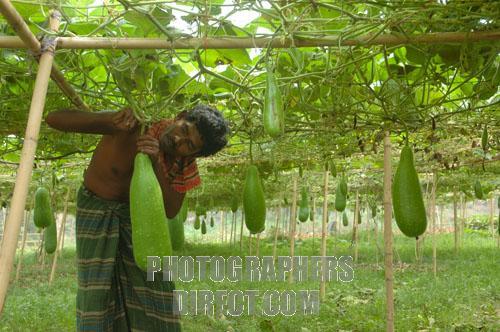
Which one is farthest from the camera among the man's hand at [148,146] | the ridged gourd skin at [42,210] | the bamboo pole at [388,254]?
the ridged gourd skin at [42,210]

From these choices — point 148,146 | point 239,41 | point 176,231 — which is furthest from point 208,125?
point 176,231

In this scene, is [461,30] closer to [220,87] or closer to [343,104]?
[343,104]

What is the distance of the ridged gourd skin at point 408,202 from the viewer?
219 cm

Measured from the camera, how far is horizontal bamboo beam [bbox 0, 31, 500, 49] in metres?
1.59

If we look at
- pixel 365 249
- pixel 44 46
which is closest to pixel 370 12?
pixel 44 46

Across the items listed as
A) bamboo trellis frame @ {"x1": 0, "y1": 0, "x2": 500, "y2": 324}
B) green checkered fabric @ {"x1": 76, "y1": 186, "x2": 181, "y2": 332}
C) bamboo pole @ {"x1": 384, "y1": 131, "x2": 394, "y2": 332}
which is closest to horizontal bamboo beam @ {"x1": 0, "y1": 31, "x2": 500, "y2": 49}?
bamboo trellis frame @ {"x1": 0, "y1": 0, "x2": 500, "y2": 324}

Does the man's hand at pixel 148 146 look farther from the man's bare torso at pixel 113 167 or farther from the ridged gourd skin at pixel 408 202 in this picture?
the ridged gourd skin at pixel 408 202

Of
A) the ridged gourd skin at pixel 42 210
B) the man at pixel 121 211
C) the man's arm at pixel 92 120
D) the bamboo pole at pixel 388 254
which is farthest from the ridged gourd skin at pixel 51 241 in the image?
the man's arm at pixel 92 120

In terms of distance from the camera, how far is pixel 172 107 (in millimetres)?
2727

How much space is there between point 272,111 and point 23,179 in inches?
27.8

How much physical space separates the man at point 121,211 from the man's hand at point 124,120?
0.07 meters

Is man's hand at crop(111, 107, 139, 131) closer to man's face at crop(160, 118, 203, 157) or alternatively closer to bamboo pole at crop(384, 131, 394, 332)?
man's face at crop(160, 118, 203, 157)

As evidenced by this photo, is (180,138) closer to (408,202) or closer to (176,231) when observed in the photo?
(408,202)

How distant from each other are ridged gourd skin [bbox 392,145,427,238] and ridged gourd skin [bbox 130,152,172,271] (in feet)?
3.41
